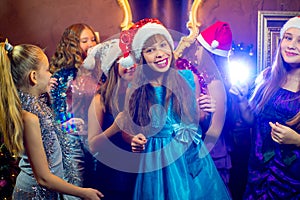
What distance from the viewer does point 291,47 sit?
2381mm

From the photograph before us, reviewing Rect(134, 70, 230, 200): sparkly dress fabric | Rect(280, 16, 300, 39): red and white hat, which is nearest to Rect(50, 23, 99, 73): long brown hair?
Rect(134, 70, 230, 200): sparkly dress fabric

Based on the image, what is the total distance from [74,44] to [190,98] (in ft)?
2.49

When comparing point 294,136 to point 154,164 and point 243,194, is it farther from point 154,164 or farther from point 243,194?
point 154,164

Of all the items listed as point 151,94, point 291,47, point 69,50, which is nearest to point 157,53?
point 151,94

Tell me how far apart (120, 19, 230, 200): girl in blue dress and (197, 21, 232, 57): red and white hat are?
0.20 m

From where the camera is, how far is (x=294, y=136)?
7.75 feet

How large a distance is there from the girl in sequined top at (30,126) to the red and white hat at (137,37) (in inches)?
18.5

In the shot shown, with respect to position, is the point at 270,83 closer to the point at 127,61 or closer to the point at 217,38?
the point at 217,38

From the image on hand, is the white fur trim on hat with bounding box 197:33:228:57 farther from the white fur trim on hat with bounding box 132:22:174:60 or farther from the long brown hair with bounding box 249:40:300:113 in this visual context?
the long brown hair with bounding box 249:40:300:113

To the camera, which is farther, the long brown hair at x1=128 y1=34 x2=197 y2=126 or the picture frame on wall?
the picture frame on wall

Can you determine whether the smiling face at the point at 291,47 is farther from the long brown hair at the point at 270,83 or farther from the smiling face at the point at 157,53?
the smiling face at the point at 157,53

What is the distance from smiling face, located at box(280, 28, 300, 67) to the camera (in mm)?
2375

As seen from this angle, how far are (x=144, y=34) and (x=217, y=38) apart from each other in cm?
44

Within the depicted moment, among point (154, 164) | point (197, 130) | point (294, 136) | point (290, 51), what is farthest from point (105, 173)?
point (290, 51)
